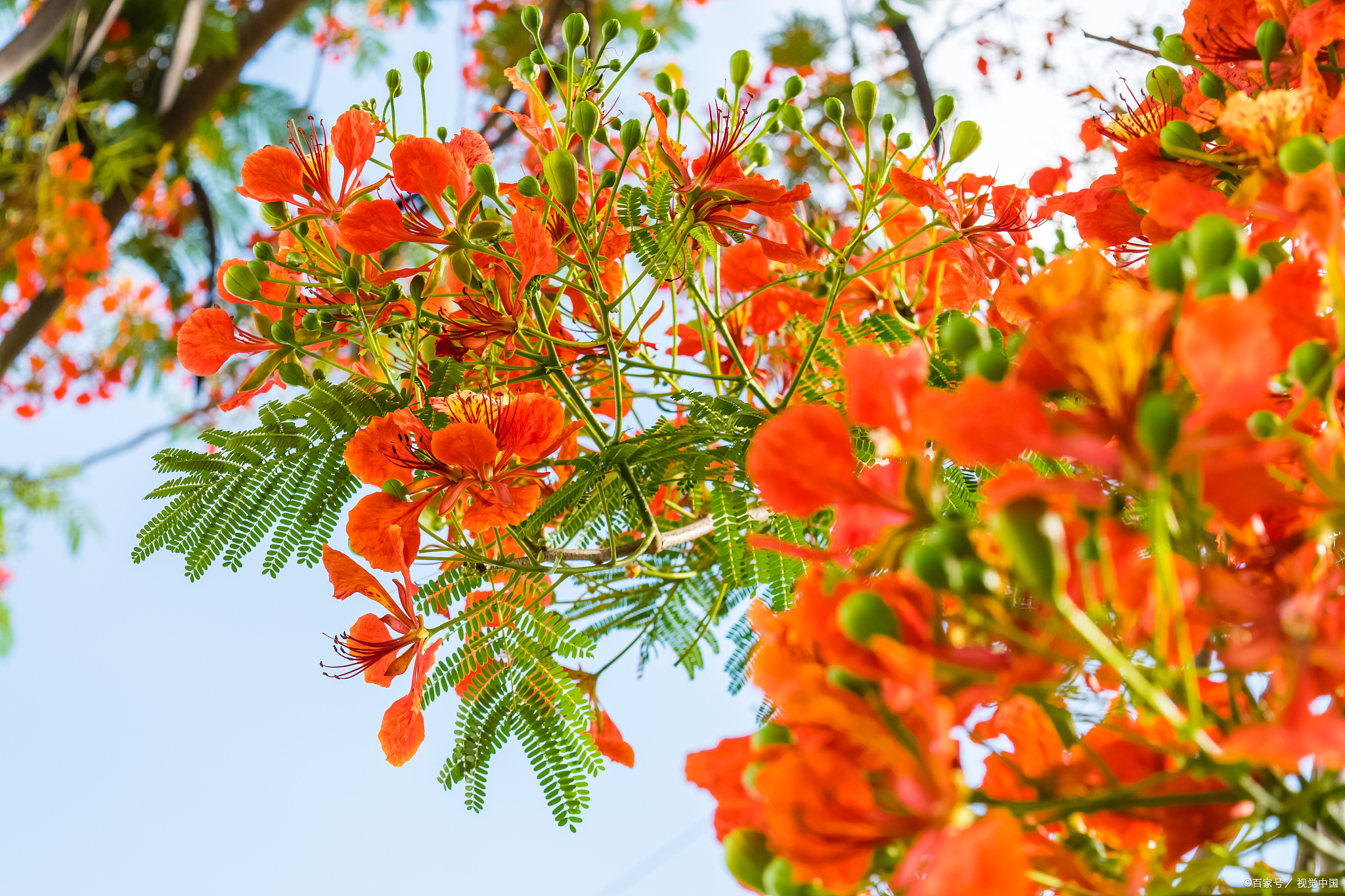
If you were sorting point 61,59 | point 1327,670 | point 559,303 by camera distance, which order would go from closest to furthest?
point 1327,670, point 559,303, point 61,59

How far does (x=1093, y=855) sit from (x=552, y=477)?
54 centimetres

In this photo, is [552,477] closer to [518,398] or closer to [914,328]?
[518,398]

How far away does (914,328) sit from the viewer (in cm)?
75

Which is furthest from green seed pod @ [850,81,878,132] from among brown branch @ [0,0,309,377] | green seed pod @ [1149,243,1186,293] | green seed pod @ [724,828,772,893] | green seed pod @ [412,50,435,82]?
brown branch @ [0,0,309,377]

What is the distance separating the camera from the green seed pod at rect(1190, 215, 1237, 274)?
27 cm

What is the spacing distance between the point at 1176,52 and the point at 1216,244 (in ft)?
1.31

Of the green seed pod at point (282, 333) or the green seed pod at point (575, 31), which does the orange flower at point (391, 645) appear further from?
the green seed pod at point (575, 31)

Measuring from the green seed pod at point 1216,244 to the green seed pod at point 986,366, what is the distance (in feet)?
0.23

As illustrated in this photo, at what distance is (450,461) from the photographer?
1.91ft

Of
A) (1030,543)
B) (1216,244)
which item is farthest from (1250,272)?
(1030,543)

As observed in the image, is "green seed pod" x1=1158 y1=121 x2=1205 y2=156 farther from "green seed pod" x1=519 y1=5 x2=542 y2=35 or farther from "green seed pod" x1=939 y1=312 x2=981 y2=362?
"green seed pod" x1=519 y1=5 x2=542 y2=35

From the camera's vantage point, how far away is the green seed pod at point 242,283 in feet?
2.04

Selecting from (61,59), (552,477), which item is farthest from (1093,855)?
(61,59)

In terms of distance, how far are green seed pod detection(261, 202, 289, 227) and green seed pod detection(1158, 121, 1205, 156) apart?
2.02ft
